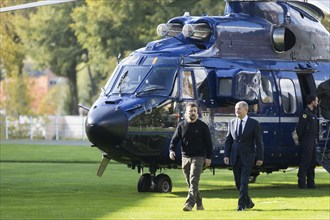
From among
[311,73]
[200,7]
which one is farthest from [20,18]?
[311,73]

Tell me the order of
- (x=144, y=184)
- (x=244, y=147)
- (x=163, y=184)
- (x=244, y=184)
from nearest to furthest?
(x=244, y=184) < (x=244, y=147) < (x=163, y=184) < (x=144, y=184)

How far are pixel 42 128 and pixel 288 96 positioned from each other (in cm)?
4217

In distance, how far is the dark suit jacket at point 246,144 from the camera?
2158cm

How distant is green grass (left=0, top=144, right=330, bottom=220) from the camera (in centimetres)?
2112

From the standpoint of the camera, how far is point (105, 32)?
6738cm

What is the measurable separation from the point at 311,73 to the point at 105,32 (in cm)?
4028

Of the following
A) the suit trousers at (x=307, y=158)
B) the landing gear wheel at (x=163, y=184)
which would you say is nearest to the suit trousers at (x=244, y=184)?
the landing gear wheel at (x=163, y=184)

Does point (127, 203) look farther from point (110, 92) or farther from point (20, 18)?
point (20, 18)

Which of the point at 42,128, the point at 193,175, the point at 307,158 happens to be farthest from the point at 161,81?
the point at 42,128

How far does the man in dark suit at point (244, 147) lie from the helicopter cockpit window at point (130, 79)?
3.90 m

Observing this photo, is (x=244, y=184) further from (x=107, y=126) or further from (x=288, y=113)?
(x=288, y=113)

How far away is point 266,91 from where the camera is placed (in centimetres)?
2675

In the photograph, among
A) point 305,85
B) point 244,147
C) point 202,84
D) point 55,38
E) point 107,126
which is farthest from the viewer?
point 55,38

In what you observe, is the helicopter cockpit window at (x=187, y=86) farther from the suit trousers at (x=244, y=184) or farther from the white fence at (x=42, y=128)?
the white fence at (x=42, y=128)
